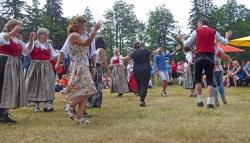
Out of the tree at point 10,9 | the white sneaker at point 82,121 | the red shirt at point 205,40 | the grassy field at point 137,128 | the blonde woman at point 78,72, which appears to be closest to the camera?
the grassy field at point 137,128

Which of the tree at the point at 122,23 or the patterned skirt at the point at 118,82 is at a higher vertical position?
the tree at the point at 122,23

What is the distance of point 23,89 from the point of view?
890cm

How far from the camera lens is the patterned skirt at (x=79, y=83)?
8297 mm

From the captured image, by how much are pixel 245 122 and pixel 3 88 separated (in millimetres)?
4285

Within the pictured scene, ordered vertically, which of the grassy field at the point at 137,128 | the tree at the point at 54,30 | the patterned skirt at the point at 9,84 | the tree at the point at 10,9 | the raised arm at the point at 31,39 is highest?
the tree at the point at 10,9

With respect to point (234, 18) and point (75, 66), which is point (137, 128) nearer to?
→ point (75, 66)

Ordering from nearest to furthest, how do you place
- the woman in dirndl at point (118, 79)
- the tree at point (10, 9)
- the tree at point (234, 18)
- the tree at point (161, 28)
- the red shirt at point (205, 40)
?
the red shirt at point (205, 40) → the woman in dirndl at point (118, 79) → the tree at point (10, 9) → the tree at point (234, 18) → the tree at point (161, 28)

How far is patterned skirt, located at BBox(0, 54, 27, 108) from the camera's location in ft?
28.3

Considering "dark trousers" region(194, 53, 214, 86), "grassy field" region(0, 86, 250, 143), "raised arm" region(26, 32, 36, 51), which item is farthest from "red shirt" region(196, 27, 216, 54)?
"raised arm" region(26, 32, 36, 51)

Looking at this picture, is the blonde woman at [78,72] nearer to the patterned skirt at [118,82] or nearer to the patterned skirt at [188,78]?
the patterned skirt at [118,82]

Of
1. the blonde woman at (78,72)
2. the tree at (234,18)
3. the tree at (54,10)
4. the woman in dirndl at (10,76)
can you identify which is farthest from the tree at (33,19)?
the blonde woman at (78,72)

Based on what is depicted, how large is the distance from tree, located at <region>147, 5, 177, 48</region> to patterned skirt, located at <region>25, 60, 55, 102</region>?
200 feet

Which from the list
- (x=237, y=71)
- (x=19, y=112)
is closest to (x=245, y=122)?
(x=19, y=112)

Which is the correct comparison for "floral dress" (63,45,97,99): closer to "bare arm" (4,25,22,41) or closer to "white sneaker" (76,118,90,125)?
"white sneaker" (76,118,90,125)
